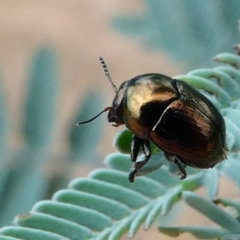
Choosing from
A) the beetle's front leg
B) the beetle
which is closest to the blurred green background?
the beetle

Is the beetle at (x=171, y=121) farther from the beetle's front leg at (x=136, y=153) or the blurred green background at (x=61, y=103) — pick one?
the blurred green background at (x=61, y=103)

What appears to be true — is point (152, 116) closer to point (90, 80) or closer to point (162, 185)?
point (162, 185)

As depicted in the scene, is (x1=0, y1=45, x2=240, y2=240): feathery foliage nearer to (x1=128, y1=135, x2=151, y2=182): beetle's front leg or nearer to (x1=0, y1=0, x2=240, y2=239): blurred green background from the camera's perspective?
(x1=128, y1=135, x2=151, y2=182): beetle's front leg

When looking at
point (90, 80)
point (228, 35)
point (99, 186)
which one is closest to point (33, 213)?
point (99, 186)

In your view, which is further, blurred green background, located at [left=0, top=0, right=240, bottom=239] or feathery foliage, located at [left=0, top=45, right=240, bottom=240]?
blurred green background, located at [left=0, top=0, right=240, bottom=239]

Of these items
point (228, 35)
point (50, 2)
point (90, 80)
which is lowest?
point (90, 80)

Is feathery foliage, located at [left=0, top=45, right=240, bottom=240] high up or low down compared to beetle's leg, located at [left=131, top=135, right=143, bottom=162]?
down

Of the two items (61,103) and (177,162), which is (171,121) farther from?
(61,103)

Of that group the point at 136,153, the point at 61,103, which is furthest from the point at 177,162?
the point at 61,103
